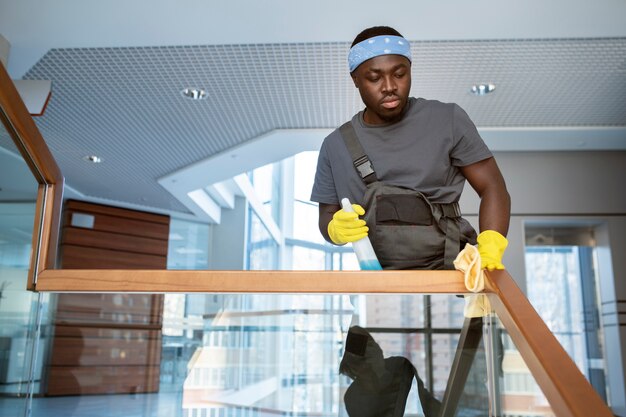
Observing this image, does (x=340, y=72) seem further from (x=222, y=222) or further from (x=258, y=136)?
(x=222, y=222)

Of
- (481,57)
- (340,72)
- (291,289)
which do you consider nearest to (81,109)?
(340,72)

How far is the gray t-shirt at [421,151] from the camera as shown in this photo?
1.53 m

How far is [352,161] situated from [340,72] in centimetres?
287

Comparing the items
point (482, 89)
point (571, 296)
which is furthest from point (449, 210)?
point (571, 296)

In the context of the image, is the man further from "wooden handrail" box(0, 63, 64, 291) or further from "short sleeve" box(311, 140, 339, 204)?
"wooden handrail" box(0, 63, 64, 291)

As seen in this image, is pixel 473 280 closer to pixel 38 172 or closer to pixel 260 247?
pixel 38 172

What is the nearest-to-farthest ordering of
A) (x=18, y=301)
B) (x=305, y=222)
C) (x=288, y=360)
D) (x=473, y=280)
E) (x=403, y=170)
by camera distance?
(x=473, y=280) → (x=288, y=360) → (x=403, y=170) → (x=18, y=301) → (x=305, y=222)

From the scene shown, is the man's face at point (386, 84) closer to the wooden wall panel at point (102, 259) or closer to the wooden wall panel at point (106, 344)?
the wooden wall panel at point (106, 344)

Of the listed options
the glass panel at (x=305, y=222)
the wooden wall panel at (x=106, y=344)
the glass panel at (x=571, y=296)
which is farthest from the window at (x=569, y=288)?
the wooden wall panel at (x=106, y=344)

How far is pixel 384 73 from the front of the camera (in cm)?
156

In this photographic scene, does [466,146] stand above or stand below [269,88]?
below

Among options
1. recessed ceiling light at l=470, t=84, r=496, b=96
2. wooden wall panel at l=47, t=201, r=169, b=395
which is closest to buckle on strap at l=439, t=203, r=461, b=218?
wooden wall panel at l=47, t=201, r=169, b=395

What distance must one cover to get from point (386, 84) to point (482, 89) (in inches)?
132

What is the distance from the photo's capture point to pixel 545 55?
4070mm
